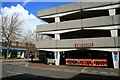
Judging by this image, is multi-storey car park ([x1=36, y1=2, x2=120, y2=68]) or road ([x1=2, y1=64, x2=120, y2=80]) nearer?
road ([x1=2, y1=64, x2=120, y2=80])

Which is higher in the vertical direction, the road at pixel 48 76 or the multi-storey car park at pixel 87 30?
the multi-storey car park at pixel 87 30

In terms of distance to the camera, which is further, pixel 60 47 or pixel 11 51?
pixel 11 51

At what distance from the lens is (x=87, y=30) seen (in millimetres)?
30906

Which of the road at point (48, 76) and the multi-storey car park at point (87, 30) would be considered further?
the multi-storey car park at point (87, 30)

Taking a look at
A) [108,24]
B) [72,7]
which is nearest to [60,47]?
[72,7]

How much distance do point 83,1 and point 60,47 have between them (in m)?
8.61

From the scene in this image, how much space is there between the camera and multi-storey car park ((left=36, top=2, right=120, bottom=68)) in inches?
1057

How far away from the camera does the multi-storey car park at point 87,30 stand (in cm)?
2684

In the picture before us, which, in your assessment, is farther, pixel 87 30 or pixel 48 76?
pixel 87 30

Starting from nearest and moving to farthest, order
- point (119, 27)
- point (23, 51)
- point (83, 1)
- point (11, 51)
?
point (119, 27) → point (83, 1) → point (11, 51) → point (23, 51)

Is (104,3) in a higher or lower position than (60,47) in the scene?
higher

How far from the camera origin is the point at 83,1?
30234 mm

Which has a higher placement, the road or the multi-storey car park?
the multi-storey car park

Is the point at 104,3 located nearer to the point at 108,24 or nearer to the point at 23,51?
the point at 108,24
